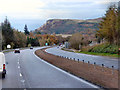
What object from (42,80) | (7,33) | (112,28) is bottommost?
(42,80)

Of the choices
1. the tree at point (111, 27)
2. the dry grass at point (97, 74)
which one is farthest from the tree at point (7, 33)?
the dry grass at point (97, 74)

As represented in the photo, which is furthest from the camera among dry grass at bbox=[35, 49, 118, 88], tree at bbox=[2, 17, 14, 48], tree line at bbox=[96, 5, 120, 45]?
tree at bbox=[2, 17, 14, 48]

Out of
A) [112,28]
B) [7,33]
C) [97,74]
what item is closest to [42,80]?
[97,74]

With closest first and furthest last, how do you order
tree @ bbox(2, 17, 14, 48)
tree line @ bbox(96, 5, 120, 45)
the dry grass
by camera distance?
the dry grass, tree line @ bbox(96, 5, 120, 45), tree @ bbox(2, 17, 14, 48)

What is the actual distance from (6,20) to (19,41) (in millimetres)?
15780

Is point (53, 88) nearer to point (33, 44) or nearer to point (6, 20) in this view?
point (6, 20)

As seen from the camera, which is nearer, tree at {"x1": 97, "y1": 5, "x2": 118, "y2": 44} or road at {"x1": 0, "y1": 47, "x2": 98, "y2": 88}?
road at {"x1": 0, "y1": 47, "x2": 98, "y2": 88}

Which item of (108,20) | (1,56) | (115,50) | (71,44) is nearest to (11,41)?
(71,44)

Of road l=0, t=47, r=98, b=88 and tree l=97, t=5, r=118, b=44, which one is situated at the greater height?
tree l=97, t=5, r=118, b=44

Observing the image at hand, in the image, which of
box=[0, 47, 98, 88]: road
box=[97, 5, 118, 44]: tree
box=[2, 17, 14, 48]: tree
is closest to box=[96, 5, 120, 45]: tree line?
box=[97, 5, 118, 44]: tree

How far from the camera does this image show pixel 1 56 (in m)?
16.2

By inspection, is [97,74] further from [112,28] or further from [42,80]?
[112,28]

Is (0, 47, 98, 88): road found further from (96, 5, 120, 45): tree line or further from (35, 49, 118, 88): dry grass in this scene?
(96, 5, 120, 45): tree line

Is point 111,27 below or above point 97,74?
above
